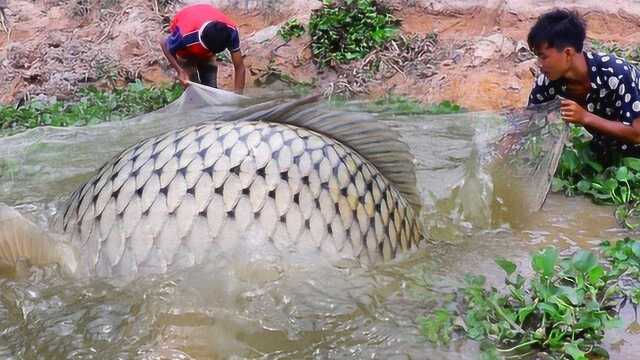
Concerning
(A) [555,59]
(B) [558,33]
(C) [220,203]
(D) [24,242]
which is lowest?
(D) [24,242]

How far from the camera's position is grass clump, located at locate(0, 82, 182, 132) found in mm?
7012

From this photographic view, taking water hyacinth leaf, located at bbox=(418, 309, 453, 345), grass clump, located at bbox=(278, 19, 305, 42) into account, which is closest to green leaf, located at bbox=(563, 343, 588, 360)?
water hyacinth leaf, located at bbox=(418, 309, 453, 345)

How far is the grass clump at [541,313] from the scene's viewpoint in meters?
2.30

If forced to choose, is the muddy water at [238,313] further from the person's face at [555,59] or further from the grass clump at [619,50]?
the grass clump at [619,50]

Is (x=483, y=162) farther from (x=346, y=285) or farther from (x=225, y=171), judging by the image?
(x=225, y=171)

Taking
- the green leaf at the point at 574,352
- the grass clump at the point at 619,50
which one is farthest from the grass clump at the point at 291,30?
the green leaf at the point at 574,352

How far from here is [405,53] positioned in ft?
27.3

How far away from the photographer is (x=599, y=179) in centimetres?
418

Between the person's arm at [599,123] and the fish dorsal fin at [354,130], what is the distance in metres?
1.51

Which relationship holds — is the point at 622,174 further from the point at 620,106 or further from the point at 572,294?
the point at 572,294

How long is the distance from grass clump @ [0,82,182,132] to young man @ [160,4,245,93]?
21.0 inches

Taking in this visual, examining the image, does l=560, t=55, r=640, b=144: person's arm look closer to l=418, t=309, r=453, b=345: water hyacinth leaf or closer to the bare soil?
l=418, t=309, r=453, b=345: water hyacinth leaf

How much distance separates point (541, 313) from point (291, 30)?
697cm

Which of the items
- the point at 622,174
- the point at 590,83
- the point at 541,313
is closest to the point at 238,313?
the point at 541,313
